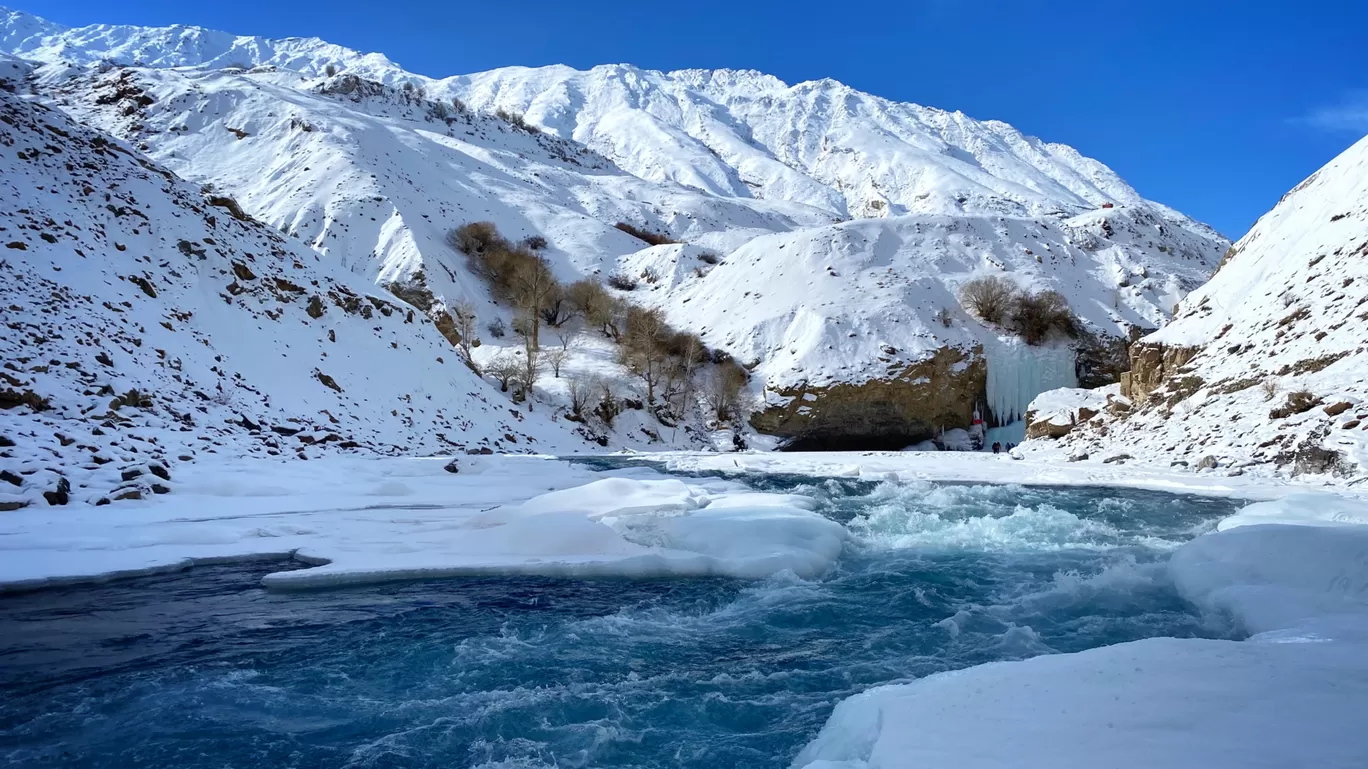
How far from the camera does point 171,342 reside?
1734 centimetres

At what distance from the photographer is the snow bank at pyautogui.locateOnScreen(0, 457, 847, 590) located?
769cm

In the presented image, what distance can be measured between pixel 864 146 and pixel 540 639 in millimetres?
112801

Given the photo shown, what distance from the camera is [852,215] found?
8600 cm

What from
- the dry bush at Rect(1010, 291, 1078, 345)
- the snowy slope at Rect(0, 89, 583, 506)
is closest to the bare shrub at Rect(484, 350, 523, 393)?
the snowy slope at Rect(0, 89, 583, 506)

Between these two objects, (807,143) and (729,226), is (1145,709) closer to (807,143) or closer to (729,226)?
(729,226)

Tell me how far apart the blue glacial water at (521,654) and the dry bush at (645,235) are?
5065 centimetres

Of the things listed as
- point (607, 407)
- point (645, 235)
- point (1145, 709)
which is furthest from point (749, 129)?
point (1145, 709)

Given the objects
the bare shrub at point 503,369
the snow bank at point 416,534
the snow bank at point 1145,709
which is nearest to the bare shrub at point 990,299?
the bare shrub at point 503,369

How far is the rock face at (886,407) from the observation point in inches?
1265

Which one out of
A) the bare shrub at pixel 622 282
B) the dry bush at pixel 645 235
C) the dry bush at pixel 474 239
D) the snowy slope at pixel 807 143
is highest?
the snowy slope at pixel 807 143

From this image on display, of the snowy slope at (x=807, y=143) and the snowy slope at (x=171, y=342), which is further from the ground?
the snowy slope at (x=807, y=143)

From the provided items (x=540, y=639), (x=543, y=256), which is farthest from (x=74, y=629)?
(x=543, y=256)

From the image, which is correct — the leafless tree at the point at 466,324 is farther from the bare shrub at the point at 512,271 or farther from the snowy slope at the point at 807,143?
the snowy slope at the point at 807,143

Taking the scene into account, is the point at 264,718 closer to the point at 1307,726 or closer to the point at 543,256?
the point at 1307,726
